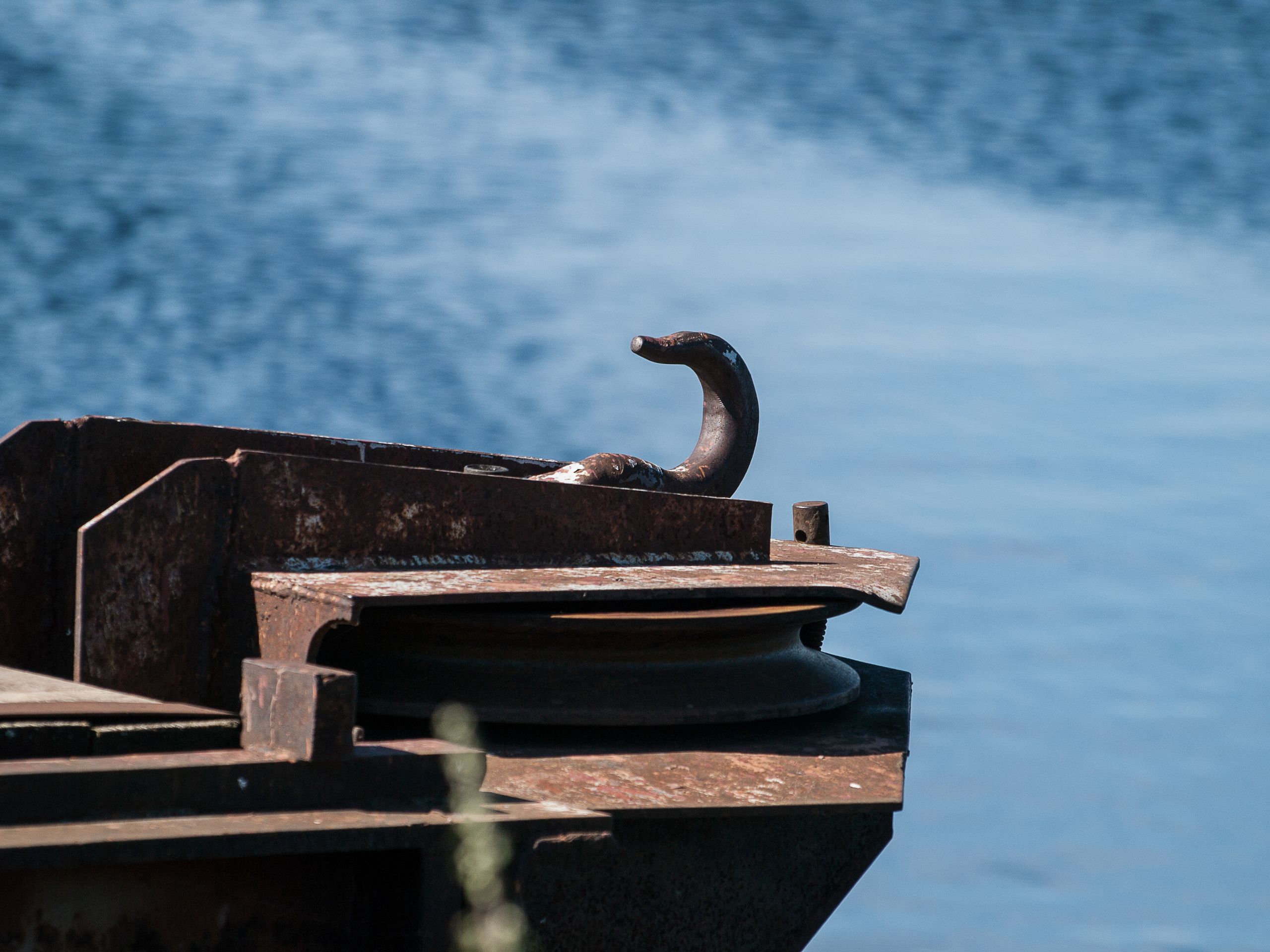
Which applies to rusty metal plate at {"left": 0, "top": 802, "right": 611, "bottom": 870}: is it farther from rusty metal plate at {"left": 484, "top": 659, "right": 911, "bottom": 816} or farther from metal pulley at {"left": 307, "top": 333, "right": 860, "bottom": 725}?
metal pulley at {"left": 307, "top": 333, "right": 860, "bottom": 725}

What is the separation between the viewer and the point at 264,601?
3.16m

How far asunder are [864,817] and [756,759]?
0.31 metres

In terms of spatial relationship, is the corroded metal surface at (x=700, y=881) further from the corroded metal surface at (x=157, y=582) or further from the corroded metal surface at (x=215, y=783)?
the corroded metal surface at (x=157, y=582)

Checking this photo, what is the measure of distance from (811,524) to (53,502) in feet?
8.19

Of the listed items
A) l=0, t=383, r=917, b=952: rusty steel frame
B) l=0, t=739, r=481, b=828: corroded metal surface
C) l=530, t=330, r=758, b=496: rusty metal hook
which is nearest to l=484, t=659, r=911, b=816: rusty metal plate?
l=0, t=383, r=917, b=952: rusty steel frame

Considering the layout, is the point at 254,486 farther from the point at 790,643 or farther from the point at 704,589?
the point at 790,643

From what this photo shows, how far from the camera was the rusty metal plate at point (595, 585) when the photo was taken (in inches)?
120

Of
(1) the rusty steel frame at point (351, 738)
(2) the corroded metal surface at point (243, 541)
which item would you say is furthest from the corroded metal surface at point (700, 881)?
(2) the corroded metal surface at point (243, 541)

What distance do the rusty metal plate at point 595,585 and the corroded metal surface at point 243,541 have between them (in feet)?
0.25

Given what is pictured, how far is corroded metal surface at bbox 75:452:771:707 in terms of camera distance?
306cm

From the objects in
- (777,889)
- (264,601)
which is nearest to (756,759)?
(777,889)

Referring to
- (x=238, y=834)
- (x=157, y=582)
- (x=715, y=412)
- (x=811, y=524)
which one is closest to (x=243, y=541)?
(x=157, y=582)

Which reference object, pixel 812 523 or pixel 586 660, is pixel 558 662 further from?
pixel 812 523

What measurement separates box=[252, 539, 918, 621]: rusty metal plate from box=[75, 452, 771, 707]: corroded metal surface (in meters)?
0.08
